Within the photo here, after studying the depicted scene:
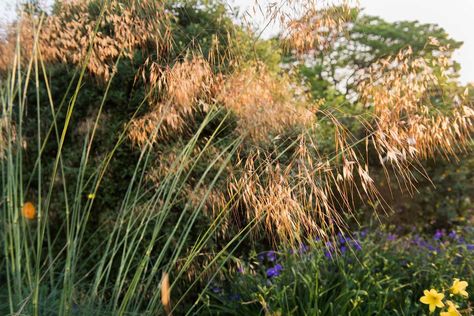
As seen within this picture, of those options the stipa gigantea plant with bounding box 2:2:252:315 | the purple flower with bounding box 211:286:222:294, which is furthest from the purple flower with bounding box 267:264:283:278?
the stipa gigantea plant with bounding box 2:2:252:315

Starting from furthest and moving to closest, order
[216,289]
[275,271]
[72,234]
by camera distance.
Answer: [216,289], [275,271], [72,234]

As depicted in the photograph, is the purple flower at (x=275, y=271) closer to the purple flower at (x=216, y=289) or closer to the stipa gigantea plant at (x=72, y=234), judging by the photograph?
the purple flower at (x=216, y=289)

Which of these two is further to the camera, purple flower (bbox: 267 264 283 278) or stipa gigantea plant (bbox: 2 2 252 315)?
purple flower (bbox: 267 264 283 278)

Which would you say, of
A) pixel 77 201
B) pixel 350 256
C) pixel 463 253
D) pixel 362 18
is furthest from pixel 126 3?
pixel 362 18

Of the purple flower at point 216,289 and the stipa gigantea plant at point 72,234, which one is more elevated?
the stipa gigantea plant at point 72,234

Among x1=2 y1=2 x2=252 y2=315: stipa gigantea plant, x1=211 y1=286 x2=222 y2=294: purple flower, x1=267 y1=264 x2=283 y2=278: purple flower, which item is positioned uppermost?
x1=2 y1=2 x2=252 y2=315: stipa gigantea plant

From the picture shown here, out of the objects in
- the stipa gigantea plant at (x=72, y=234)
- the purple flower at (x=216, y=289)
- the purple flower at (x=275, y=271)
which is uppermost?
the stipa gigantea plant at (x=72, y=234)

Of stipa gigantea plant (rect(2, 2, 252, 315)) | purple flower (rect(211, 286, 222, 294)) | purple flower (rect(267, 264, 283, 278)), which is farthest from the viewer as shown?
purple flower (rect(211, 286, 222, 294))

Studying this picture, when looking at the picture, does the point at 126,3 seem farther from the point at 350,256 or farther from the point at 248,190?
the point at 350,256

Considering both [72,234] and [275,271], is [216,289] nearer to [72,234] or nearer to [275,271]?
[275,271]

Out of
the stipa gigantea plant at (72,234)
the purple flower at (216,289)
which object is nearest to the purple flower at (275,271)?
the purple flower at (216,289)

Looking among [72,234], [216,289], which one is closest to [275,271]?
[216,289]

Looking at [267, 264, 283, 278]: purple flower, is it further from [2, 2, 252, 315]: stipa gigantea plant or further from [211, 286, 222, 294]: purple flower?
[2, 2, 252, 315]: stipa gigantea plant

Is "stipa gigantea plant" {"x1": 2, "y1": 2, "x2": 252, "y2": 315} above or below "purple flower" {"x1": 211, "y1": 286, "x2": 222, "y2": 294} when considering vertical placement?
above
